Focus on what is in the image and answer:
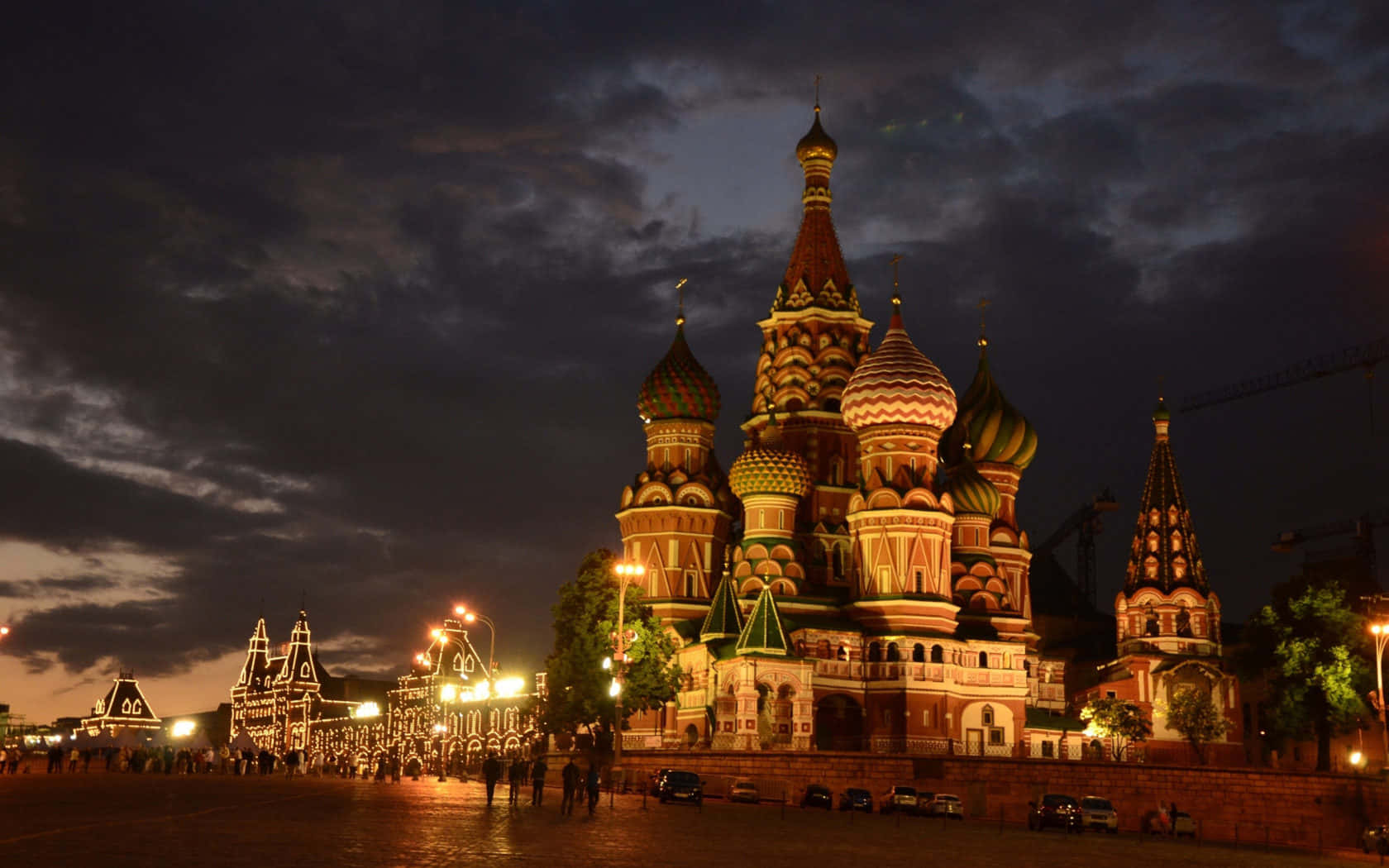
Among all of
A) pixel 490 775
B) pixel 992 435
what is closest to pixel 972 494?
pixel 992 435

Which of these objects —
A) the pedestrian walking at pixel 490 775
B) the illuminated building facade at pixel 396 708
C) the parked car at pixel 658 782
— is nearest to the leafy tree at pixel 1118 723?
the illuminated building facade at pixel 396 708

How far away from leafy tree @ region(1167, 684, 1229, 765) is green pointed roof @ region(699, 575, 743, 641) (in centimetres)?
2103

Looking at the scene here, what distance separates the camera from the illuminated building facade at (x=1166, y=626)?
261 feet

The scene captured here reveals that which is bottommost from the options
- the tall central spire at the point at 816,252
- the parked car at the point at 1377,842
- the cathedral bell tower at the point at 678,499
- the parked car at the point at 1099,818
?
the parked car at the point at 1377,842

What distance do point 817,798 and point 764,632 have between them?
20.1 meters

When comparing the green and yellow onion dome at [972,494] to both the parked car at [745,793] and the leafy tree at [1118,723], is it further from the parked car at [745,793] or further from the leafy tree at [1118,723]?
the parked car at [745,793]

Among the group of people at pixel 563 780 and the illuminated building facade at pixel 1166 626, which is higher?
the illuminated building facade at pixel 1166 626

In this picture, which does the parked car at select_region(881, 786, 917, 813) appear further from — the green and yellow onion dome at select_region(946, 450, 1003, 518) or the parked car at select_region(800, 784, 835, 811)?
the green and yellow onion dome at select_region(946, 450, 1003, 518)

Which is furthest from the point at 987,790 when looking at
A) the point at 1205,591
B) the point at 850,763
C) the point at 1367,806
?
the point at 1205,591

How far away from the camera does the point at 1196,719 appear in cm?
7525

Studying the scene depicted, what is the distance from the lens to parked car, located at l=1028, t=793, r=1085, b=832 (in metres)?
43.8

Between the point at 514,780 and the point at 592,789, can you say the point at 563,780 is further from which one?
the point at 592,789

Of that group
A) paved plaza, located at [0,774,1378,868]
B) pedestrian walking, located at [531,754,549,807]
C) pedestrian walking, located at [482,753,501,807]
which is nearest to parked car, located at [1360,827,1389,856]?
paved plaza, located at [0,774,1378,868]

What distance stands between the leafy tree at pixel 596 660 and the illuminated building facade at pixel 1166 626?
25708mm
